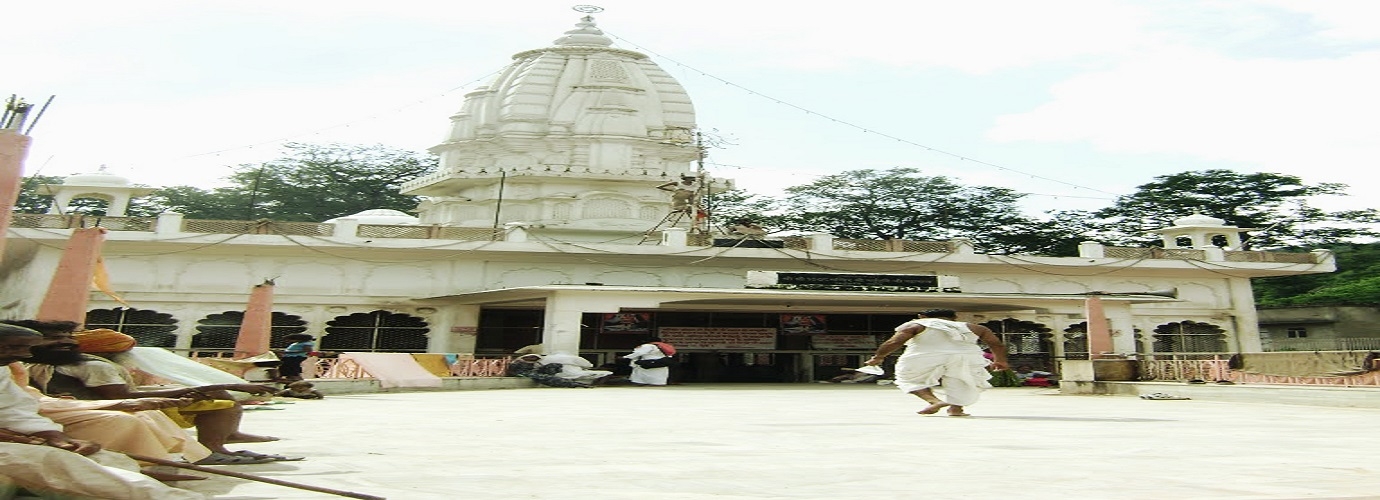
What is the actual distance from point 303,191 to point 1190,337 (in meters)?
40.1

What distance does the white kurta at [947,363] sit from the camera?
329 inches

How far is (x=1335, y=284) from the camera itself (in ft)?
119

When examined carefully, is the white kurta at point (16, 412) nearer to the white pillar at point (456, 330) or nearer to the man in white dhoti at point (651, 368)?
the man in white dhoti at point (651, 368)

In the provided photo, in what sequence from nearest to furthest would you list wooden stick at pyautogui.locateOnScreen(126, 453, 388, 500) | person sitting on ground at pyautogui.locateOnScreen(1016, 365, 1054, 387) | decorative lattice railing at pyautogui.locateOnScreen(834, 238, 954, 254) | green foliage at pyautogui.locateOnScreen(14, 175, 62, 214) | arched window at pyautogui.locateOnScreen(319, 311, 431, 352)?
wooden stick at pyautogui.locateOnScreen(126, 453, 388, 500), person sitting on ground at pyautogui.locateOnScreen(1016, 365, 1054, 387), arched window at pyautogui.locateOnScreen(319, 311, 431, 352), decorative lattice railing at pyautogui.locateOnScreen(834, 238, 954, 254), green foliage at pyautogui.locateOnScreen(14, 175, 62, 214)

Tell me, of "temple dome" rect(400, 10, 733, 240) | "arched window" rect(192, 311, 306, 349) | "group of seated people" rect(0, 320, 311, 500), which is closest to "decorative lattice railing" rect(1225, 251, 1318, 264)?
"temple dome" rect(400, 10, 733, 240)

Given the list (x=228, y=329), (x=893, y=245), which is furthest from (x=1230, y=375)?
(x=228, y=329)

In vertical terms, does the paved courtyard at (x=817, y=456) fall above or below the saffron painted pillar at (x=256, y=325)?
below

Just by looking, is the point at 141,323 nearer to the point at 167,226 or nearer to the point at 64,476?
the point at 167,226

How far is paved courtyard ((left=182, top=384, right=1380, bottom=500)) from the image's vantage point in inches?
140

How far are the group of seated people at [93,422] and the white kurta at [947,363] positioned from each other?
5.87 metres

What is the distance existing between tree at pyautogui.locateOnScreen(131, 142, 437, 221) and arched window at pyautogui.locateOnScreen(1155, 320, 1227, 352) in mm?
36786

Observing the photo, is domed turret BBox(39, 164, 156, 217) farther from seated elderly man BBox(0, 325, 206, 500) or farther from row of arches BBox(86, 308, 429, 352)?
seated elderly man BBox(0, 325, 206, 500)

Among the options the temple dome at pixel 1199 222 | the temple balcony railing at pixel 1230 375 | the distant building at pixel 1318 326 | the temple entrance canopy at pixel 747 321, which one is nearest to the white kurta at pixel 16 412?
the temple balcony railing at pixel 1230 375

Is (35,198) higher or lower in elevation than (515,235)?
higher
